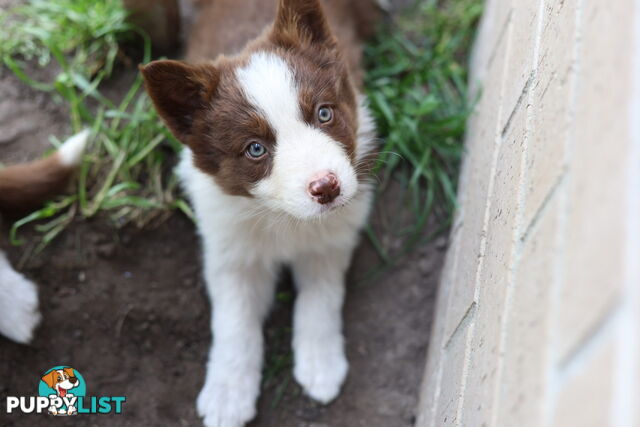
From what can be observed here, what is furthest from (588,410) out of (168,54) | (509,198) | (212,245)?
(168,54)

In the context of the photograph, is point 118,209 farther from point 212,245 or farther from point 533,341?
point 533,341

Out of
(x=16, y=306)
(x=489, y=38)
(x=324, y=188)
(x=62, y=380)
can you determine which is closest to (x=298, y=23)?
(x=324, y=188)

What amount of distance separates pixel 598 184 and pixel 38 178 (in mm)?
2521

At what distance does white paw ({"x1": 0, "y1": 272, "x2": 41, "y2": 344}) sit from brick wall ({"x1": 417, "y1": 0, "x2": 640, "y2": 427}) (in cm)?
170

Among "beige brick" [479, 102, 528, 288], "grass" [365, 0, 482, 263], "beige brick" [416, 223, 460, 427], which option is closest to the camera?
"beige brick" [479, 102, 528, 288]

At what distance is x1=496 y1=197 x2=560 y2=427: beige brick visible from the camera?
1.25 m

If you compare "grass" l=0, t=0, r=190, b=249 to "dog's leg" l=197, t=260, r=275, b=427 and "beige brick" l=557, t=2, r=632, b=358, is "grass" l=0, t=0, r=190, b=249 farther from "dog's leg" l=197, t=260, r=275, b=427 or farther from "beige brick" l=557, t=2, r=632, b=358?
"beige brick" l=557, t=2, r=632, b=358

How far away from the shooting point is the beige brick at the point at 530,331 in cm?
125

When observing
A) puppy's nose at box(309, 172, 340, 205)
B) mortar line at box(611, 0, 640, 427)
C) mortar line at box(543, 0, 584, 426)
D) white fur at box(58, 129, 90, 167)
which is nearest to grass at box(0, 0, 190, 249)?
white fur at box(58, 129, 90, 167)

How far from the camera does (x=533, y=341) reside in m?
1.31

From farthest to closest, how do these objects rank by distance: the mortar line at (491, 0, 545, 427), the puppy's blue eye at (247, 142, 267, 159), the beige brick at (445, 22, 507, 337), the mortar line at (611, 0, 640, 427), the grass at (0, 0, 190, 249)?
1. the grass at (0, 0, 190, 249)
2. the puppy's blue eye at (247, 142, 267, 159)
3. the beige brick at (445, 22, 507, 337)
4. the mortar line at (491, 0, 545, 427)
5. the mortar line at (611, 0, 640, 427)

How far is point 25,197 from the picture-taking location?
9.62 ft

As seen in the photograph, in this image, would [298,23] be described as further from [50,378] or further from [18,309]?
[50,378]

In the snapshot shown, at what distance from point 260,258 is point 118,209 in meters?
0.81
